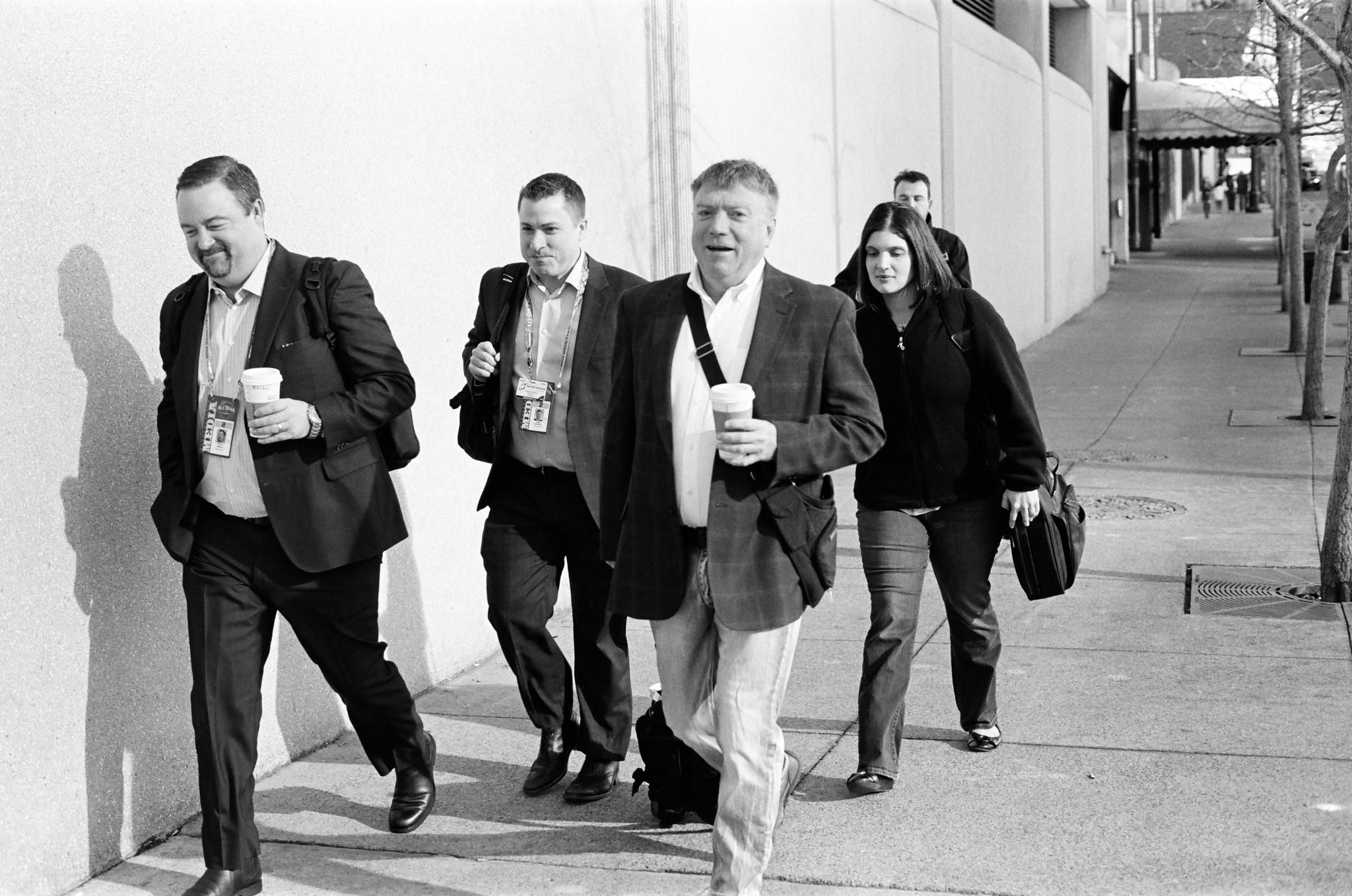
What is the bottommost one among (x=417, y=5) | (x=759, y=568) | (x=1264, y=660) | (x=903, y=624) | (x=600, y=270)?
(x=1264, y=660)

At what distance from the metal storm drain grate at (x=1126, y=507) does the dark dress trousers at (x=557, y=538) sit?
5421 millimetres

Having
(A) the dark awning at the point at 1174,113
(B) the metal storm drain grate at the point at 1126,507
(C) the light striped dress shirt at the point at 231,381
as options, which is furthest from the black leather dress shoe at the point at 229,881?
(A) the dark awning at the point at 1174,113

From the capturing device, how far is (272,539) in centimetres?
452

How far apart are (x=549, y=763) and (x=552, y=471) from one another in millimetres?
990

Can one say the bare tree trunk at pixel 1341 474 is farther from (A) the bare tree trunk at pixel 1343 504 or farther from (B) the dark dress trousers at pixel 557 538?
(B) the dark dress trousers at pixel 557 538

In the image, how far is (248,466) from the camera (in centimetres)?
445

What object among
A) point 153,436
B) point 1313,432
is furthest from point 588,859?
point 1313,432

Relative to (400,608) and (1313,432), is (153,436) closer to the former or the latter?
(400,608)

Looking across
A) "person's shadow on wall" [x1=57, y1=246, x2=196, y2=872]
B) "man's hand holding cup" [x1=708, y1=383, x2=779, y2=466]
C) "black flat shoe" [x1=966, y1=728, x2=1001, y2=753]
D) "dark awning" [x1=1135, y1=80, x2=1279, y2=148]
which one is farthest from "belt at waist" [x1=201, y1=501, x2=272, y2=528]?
"dark awning" [x1=1135, y1=80, x2=1279, y2=148]

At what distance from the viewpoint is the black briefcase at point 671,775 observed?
461 cm

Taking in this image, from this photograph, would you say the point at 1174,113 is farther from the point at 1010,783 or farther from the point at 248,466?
the point at 248,466

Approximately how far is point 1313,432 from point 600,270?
950 cm

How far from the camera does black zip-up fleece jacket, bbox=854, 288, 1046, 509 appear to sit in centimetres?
519

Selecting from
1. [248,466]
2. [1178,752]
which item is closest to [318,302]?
[248,466]
